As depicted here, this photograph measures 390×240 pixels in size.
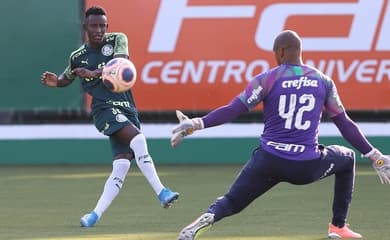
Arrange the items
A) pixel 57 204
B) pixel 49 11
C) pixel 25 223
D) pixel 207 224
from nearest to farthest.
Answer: pixel 207 224 → pixel 25 223 → pixel 57 204 → pixel 49 11

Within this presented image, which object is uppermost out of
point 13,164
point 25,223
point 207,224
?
point 207,224

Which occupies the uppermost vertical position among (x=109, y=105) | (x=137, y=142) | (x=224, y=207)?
(x=224, y=207)

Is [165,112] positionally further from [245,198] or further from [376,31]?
[245,198]

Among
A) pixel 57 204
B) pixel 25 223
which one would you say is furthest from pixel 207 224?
pixel 57 204

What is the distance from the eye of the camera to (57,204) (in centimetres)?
1265

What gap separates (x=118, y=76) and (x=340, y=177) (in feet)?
7.63

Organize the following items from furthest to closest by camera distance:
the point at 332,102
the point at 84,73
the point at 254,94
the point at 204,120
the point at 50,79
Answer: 1. the point at 50,79
2. the point at 84,73
3. the point at 332,102
4. the point at 254,94
5. the point at 204,120

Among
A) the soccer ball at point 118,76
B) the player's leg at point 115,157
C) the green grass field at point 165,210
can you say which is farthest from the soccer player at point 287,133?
the player's leg at point 115,157

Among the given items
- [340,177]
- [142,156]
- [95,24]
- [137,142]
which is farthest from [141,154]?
[340,177]

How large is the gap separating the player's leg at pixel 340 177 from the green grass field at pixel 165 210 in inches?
9.2

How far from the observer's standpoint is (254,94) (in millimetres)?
8414

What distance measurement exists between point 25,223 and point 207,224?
9.39 ft

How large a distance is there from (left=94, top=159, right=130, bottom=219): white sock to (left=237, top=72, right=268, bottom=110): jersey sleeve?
8.71 ft

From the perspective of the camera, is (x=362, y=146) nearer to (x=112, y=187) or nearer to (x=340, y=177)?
(x=340, y=177)
